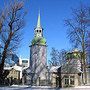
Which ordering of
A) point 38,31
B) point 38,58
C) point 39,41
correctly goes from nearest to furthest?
point 38,58, point 39,41, point 38,31

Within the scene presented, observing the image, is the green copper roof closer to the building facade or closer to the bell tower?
the building facade

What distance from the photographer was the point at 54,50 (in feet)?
238

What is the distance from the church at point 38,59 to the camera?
7594 cm

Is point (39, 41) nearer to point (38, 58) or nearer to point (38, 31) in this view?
point (38, 31)

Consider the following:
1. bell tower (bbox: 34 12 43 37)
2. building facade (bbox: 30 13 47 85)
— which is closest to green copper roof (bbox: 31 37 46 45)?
building facade (bbox: 30 13 47 85)

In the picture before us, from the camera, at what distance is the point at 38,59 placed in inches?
3061

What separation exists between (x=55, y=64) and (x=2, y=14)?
4272cm

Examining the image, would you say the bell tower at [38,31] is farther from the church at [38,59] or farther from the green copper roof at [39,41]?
the green copper roof at [39,41]

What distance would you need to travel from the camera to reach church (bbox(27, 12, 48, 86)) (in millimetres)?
75938

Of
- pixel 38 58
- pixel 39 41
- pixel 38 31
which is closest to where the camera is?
pixel 38 58

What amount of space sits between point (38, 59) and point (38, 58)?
0.30 meters

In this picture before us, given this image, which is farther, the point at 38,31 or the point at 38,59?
the point at 38,31

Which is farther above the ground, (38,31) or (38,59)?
(38,31)

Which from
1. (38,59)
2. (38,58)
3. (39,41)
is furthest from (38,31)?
(38,59)
